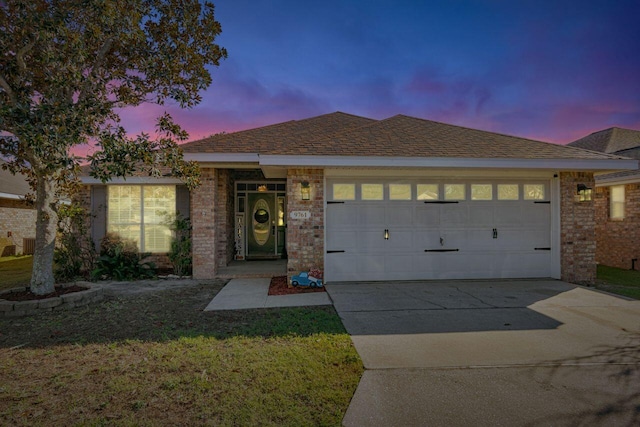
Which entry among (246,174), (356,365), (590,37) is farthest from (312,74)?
(356,365)

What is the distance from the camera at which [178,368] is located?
11.8ft

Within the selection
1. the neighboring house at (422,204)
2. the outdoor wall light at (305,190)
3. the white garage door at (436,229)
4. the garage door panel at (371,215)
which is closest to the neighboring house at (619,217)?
the neighboring house at (422,204)

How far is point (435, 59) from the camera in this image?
11344 millimetres

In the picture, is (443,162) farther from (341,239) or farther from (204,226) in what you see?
(204,226)

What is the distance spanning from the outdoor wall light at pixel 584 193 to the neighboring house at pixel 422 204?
0.11m

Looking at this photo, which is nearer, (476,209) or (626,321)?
(626,321)

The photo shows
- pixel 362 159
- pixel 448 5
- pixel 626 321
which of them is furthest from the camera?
pixel 448 5

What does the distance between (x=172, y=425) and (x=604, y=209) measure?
14.2m

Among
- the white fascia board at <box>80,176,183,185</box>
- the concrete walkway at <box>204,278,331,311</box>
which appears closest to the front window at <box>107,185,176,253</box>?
the white fascia board at <box>80,176,183,185</box>

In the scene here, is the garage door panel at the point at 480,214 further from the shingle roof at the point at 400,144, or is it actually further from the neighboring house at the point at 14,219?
the neighboring house at the point at 14,219

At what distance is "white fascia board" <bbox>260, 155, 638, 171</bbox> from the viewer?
734 centimetres

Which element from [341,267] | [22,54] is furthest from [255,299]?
[22,54]

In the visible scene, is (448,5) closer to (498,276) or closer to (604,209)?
(498,276)

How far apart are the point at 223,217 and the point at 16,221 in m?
12.7
